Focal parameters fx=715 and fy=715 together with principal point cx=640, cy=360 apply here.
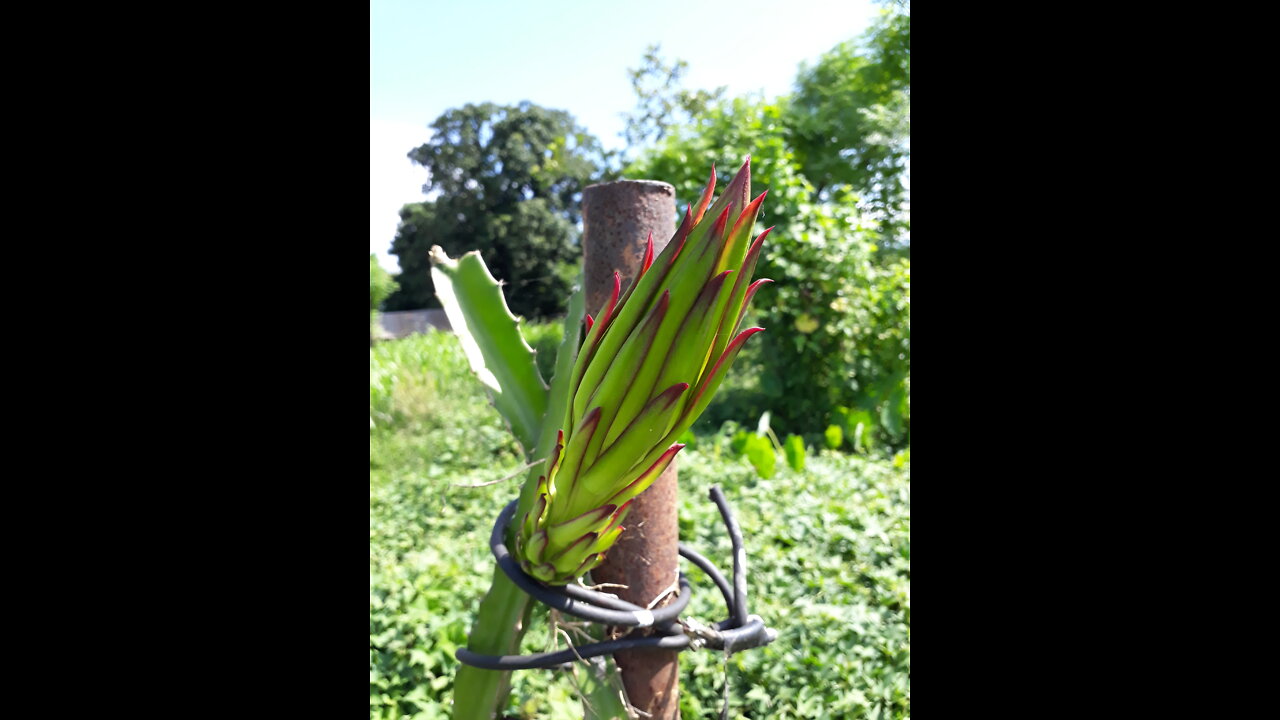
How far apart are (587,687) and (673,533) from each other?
0.20 m

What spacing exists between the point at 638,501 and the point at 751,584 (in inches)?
53.0

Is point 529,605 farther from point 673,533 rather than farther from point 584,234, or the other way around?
point 584,234

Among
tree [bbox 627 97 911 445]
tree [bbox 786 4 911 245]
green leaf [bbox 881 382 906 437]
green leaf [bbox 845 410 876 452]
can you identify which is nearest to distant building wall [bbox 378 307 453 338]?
tree [bbox 786 4 911 245]

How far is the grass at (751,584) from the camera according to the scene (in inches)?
60.7

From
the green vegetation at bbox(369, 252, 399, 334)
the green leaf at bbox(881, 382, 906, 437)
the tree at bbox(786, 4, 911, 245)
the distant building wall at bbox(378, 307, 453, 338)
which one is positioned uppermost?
the tree at bbox(786, 4, 911, 245)

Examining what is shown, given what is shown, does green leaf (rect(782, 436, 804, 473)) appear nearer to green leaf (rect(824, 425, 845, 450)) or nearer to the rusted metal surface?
green leaf (rect(824, 425, 845, 450))

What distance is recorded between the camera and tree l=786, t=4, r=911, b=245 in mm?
8547

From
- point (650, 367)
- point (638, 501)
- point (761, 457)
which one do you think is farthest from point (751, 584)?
point (650, 367)

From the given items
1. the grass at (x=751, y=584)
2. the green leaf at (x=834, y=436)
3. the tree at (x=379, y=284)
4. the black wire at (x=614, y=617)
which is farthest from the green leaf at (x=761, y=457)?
the tree at (x=379, y=284)

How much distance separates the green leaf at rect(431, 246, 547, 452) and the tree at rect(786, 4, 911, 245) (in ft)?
24.5

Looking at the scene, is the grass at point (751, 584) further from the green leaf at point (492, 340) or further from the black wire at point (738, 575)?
the black wire at point (738, 575)

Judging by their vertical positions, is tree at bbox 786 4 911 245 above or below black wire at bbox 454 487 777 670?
above

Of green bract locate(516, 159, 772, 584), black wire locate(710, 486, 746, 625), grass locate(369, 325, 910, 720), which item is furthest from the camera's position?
grass locate(369, 325, 910, 720)

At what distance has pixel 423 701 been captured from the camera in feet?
4.94
